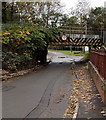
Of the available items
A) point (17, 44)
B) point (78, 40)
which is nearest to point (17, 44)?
point (17, 44)

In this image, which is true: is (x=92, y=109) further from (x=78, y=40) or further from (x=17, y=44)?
(x=78, y=40)

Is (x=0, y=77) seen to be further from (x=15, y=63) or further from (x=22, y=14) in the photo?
(x=22, y=14)

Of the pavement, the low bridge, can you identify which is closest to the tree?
A: the low bridge

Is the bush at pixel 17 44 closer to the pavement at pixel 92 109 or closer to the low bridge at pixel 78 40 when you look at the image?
the low bridge at pixel 78 40

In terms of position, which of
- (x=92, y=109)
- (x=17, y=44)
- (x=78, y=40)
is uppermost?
(x=78, y=40)

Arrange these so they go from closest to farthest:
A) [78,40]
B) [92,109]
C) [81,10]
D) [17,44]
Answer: [92,109]
[17,44]
[78,40]
[81,10]

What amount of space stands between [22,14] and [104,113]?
20474mm

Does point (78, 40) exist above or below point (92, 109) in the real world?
above

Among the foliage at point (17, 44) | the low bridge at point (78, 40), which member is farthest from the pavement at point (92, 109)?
the low bridge at point (78, 40)

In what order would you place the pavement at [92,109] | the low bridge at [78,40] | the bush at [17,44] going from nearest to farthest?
the pavement at [92,109] → the bush at [17,44] → the low bridge at [78,40]

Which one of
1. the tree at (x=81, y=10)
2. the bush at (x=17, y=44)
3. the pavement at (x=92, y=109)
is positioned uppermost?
the tree at (x=81, y=10)

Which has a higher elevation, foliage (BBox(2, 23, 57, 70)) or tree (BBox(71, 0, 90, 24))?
tree (BBox(71, 0, 90, 24))

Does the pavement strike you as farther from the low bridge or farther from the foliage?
the low bridge

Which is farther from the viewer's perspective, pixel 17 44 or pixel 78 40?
pixel 78 40
